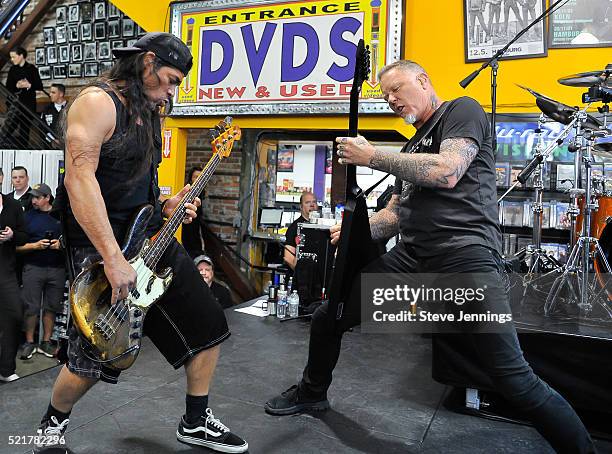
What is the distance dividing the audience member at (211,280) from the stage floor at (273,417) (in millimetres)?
1554

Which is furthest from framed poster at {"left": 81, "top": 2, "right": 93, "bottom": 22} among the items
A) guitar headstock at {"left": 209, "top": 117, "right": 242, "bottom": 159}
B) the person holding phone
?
guitar headstock at {"left": 209, "top": 117, "right": 242, "bottom": 159}

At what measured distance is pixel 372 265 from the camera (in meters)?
2.35

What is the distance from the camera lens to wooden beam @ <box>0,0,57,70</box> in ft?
30.4

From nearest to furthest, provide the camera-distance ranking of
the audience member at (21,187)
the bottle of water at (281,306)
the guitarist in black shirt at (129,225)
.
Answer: the guitarist in black shirt at (129,225) < the bottle of water at (281,306) < the audience member at (21,187)

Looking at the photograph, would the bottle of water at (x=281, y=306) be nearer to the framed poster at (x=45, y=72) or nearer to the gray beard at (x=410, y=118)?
the gray beard at (x=410, y=118)

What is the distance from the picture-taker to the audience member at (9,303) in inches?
165

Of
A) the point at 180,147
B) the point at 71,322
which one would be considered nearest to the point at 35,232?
the point at 180,147

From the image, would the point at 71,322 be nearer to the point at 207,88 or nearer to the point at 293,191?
the point at 207,88

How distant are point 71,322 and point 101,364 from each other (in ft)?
0.64

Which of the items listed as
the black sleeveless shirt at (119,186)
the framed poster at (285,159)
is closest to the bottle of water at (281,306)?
the black sleeveless shirt at (119,186)

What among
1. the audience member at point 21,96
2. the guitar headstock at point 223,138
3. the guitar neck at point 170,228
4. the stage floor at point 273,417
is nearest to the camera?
the guitar neck at point 170,228

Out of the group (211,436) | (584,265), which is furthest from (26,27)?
(584,265)

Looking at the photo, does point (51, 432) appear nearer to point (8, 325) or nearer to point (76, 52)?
point (8, 325)

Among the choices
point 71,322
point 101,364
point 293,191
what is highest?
point 293,191
